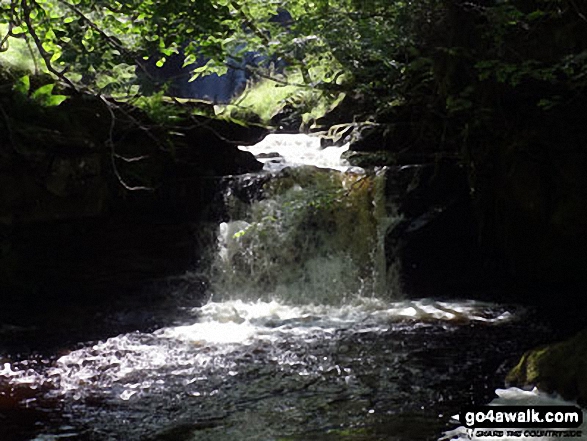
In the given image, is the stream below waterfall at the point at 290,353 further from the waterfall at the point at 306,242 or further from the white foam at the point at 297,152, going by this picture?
the white foam at the point at 297,152

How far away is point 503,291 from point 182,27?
658 centimetres

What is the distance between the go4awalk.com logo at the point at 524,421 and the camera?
3.95 meters

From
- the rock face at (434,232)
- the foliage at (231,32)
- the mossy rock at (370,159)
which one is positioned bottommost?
the rock face at (434,232)

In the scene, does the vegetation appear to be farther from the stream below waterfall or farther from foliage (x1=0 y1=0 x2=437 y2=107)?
the stream below waterfall

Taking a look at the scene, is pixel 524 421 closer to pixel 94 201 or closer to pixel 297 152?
→ pixel 94 201

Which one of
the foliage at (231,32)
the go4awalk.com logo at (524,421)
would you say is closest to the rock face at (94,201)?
the foliage at (231,32)

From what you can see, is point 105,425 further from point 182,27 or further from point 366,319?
point 366,319

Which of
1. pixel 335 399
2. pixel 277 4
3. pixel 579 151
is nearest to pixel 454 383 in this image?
pixel 335 399

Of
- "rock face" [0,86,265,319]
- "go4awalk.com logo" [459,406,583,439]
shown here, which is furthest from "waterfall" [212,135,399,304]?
"go4awalk.com logo" [459,406,583,439]

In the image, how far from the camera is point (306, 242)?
32.1ft

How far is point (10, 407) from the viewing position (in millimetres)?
5121

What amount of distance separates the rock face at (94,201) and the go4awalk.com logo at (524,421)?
500cm

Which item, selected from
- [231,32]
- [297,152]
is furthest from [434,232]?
[231,32]

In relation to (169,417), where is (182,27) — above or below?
above
